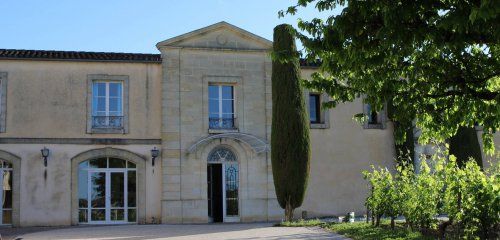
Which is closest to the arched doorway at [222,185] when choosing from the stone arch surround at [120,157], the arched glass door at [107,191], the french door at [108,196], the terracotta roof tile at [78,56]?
the stone arch surround at [120,157]

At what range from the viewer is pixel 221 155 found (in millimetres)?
19719

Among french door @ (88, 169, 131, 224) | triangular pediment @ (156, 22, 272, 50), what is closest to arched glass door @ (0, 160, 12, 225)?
french door @ (88, 169, 131, 224)

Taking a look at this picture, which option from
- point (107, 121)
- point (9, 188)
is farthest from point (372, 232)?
point (9, 188)

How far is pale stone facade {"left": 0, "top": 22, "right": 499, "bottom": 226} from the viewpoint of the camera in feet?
60.5

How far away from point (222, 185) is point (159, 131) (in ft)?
8.77

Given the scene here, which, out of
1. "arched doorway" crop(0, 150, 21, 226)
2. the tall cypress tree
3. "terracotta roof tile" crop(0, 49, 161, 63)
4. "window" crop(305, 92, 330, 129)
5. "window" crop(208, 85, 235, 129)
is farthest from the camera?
"window" crop(305, 92, 330, 129)

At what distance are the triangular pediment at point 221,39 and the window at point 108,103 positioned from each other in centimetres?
185

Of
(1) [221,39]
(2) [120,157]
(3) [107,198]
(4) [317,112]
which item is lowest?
(3) [107,198]

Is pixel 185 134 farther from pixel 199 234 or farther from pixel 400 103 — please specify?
pixel 400 103

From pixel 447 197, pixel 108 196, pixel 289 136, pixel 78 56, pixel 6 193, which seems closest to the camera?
pixel 447 197

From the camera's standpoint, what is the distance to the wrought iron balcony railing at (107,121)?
1906 centimetres

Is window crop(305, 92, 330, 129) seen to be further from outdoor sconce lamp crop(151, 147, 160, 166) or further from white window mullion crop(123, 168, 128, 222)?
white window mullion crop(123, 168, 128, 222)

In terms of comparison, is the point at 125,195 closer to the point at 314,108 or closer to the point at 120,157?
the point at 120,157

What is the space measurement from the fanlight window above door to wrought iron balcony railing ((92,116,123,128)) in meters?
3.04
